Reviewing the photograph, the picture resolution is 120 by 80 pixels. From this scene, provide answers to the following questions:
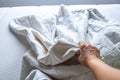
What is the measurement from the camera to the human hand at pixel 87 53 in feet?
2.69

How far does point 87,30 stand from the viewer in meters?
1.08

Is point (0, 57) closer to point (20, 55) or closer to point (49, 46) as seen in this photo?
point (20, 55)

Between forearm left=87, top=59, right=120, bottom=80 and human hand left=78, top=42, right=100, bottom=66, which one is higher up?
human hand left=78, top=42, right=100, bottom=66

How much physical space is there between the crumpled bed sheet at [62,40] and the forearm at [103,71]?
69mm

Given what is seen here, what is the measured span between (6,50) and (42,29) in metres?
0.24

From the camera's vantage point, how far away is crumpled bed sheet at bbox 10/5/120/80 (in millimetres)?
850

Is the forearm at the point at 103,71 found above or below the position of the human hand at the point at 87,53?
below

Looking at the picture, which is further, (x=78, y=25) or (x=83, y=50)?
(x=78, y=25)

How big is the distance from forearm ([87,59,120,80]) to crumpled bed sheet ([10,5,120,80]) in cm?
7

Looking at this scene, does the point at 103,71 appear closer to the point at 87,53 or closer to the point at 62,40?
the point at 87,53

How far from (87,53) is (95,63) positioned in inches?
3.1

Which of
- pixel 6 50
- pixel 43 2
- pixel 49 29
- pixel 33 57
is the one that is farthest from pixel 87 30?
pixel 43 2

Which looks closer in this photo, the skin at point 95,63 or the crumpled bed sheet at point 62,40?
the skin at point 95,63

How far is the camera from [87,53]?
0.84m
